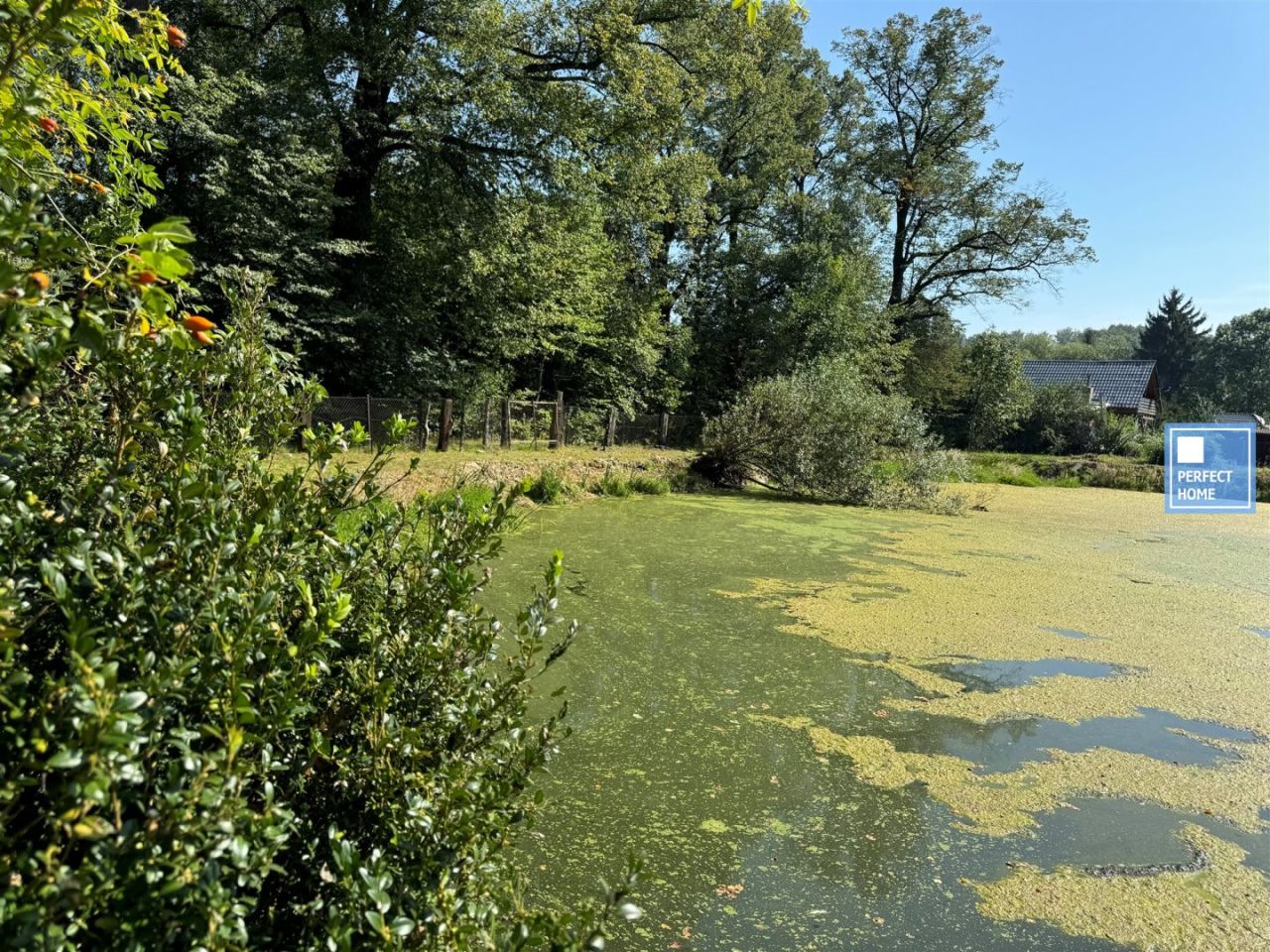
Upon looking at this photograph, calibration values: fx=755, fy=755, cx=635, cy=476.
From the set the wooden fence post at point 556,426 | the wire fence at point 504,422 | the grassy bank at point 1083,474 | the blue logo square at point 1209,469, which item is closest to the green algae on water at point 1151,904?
the wire fence at point 504,422

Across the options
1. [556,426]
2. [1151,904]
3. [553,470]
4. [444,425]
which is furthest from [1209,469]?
[1151,904]

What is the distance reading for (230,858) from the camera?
2.99 feet

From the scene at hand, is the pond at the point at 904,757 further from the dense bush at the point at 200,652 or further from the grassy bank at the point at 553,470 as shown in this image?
the grassy bank at the point at 553,470

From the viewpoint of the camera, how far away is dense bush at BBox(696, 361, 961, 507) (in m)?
11.6

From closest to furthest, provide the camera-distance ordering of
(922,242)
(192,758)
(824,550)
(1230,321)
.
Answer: (192,758), (824,550), (922,242), (1230,321)

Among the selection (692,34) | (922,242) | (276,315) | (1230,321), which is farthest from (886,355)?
(1230,321)

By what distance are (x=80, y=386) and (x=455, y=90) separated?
33.5ft

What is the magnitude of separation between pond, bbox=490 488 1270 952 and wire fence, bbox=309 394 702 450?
387 centimetres

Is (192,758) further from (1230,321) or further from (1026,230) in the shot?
(1230,321)

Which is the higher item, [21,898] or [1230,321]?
[1230,321]

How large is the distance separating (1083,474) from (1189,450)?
3004mm

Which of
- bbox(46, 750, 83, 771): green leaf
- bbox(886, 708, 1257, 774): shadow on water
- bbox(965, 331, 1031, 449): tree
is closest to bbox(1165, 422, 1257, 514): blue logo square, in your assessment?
bbox(965, 331, 1031, 449): tree

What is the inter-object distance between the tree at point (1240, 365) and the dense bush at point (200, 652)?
51.7 metres

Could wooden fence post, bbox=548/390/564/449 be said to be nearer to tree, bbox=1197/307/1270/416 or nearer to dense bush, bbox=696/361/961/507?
dense bush, bbox=696/361/961/507
